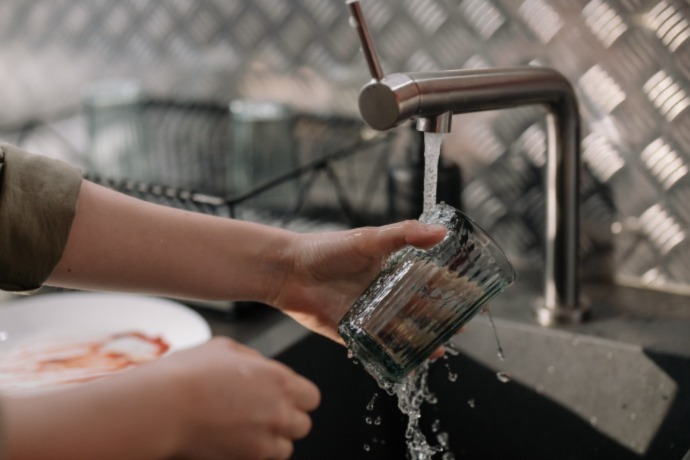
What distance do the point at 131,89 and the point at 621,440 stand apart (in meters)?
1.23

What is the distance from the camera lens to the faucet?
0.89 metres

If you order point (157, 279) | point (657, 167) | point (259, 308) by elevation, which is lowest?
point (259, 308)

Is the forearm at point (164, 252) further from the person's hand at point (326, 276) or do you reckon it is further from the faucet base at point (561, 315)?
the faucet base at point (561, 315)

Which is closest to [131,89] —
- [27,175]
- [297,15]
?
[297,15]

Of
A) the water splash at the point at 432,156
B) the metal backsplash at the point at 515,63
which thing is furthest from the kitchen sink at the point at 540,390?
the water splash at the point at 432,156

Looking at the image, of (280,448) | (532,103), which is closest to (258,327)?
(532,103)

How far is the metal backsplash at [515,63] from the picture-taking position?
52.7 inches

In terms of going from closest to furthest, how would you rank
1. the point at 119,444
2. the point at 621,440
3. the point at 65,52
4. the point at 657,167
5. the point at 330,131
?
1. the point at 119,444
2. the point at 621,440
3. the point at 657,167
4. the point at 330,131
5. the point at 65,52

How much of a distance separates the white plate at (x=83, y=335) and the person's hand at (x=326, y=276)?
8.5 inches

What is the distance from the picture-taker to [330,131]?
5.44 ft

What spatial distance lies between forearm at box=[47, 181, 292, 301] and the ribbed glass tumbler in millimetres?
190

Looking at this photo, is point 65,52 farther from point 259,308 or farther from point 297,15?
point 259,308

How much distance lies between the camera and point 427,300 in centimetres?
89

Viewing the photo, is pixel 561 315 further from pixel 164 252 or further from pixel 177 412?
pixel 177 412
